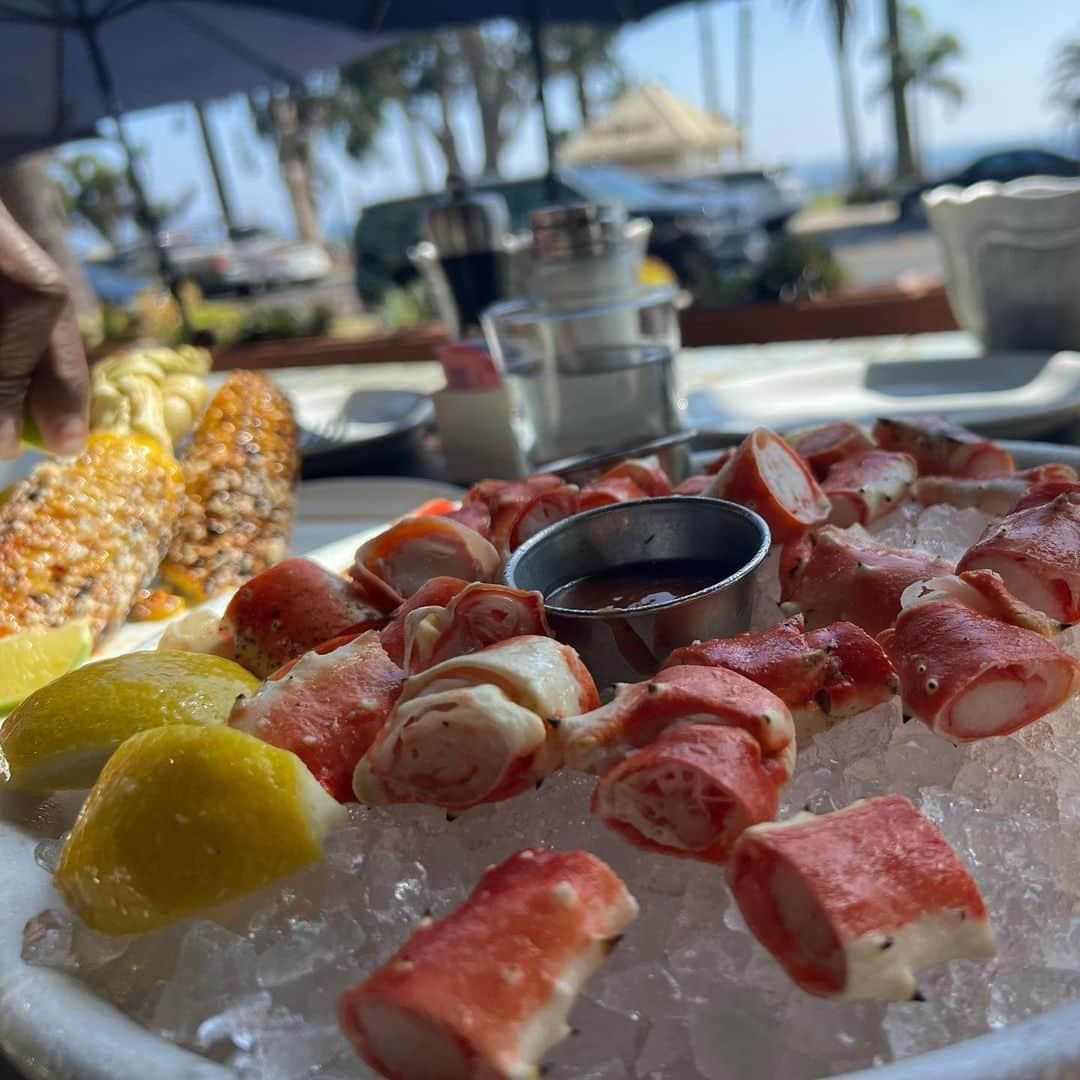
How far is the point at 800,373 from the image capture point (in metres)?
1.76

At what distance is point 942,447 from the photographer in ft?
3.00

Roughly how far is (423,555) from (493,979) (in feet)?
1.52

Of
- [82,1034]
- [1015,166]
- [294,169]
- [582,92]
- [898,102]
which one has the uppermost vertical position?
[582,92]

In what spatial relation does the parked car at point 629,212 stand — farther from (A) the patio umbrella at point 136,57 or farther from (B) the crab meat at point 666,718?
(B) the crab meat at point 666,718

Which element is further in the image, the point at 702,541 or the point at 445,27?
the point at 445,27

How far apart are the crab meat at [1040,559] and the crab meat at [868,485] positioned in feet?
0.53

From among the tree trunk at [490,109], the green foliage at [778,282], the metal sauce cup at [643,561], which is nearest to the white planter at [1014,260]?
the metal sauce cup at [643,561]

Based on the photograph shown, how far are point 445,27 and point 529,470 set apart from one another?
10.4 ft

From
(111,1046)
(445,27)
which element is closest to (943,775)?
(111,1046)

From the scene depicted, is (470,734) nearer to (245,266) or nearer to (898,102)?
(245,266)

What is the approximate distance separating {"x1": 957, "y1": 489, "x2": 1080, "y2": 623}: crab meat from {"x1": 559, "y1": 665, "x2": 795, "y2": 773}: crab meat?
21cm

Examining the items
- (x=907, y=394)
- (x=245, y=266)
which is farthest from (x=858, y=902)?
(x=245, y=266)

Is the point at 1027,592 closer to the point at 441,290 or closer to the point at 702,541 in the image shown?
the point at 702,541

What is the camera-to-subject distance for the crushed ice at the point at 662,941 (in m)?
0.42
